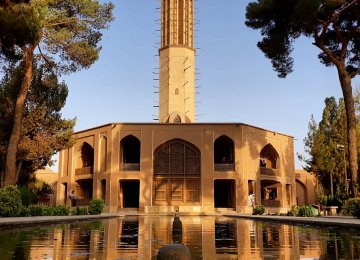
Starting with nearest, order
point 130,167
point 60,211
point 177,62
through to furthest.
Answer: point 60,211 → point 130,167 → point 177,62

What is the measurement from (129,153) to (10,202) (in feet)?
71.5

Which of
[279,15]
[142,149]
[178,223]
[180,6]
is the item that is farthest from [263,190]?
[178,223]

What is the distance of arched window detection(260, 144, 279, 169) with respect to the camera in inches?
1523

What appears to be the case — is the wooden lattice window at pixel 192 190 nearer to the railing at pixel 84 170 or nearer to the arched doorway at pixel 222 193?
the arched doorway at pixel 222 193

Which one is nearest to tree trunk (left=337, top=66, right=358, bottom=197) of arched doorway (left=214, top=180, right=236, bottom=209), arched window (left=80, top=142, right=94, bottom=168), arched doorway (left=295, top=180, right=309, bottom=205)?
arched doorway (left=214, top=180, right=236, bottom=209)

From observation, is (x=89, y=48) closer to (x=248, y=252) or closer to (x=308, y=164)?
(x=248, y=252)

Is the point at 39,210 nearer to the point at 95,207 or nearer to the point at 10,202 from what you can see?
the point at 10,202

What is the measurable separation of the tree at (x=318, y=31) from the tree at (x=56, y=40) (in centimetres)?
851

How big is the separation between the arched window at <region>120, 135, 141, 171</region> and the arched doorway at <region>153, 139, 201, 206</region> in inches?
82.2

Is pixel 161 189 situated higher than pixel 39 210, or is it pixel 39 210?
pixel 161 189

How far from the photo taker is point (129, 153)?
38219mm

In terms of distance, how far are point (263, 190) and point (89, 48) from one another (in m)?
26.8

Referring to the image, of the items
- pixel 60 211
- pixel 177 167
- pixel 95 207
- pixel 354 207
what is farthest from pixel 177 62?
pixel 354 207

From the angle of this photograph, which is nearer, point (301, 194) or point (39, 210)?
point (39, 210)
